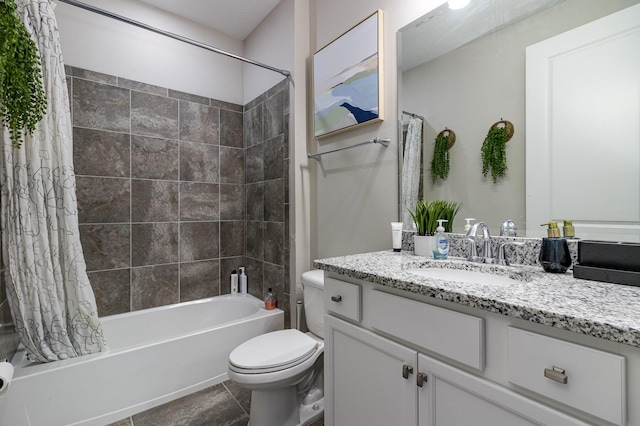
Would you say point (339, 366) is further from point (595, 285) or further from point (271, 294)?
point (271, 294)

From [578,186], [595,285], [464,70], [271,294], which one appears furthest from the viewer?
[271,294]

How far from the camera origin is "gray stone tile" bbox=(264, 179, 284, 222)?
2.24 m

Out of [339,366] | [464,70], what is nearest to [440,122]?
[464,70]

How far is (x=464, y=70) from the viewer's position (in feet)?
4.42

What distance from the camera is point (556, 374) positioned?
60 centimetres

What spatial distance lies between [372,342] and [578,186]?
888mm

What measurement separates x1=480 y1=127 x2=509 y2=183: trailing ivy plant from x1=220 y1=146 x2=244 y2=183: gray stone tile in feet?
6.66

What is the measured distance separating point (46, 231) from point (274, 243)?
132 cm

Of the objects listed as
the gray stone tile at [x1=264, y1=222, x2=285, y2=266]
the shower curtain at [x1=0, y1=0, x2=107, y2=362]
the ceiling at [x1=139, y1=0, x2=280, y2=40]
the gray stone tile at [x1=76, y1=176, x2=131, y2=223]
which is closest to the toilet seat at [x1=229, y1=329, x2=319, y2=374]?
the gray stone tile at [x1=264, y1=222, x2=285, y2=266]

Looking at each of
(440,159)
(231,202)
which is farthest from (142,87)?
(440,159)

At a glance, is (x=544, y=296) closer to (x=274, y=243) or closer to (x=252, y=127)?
(x=274, y=243)

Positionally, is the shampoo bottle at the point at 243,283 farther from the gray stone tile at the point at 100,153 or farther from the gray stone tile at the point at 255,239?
the gray stone tile at the point at 100,153

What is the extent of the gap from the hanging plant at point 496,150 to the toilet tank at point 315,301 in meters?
1.04

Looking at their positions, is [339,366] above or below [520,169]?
below
